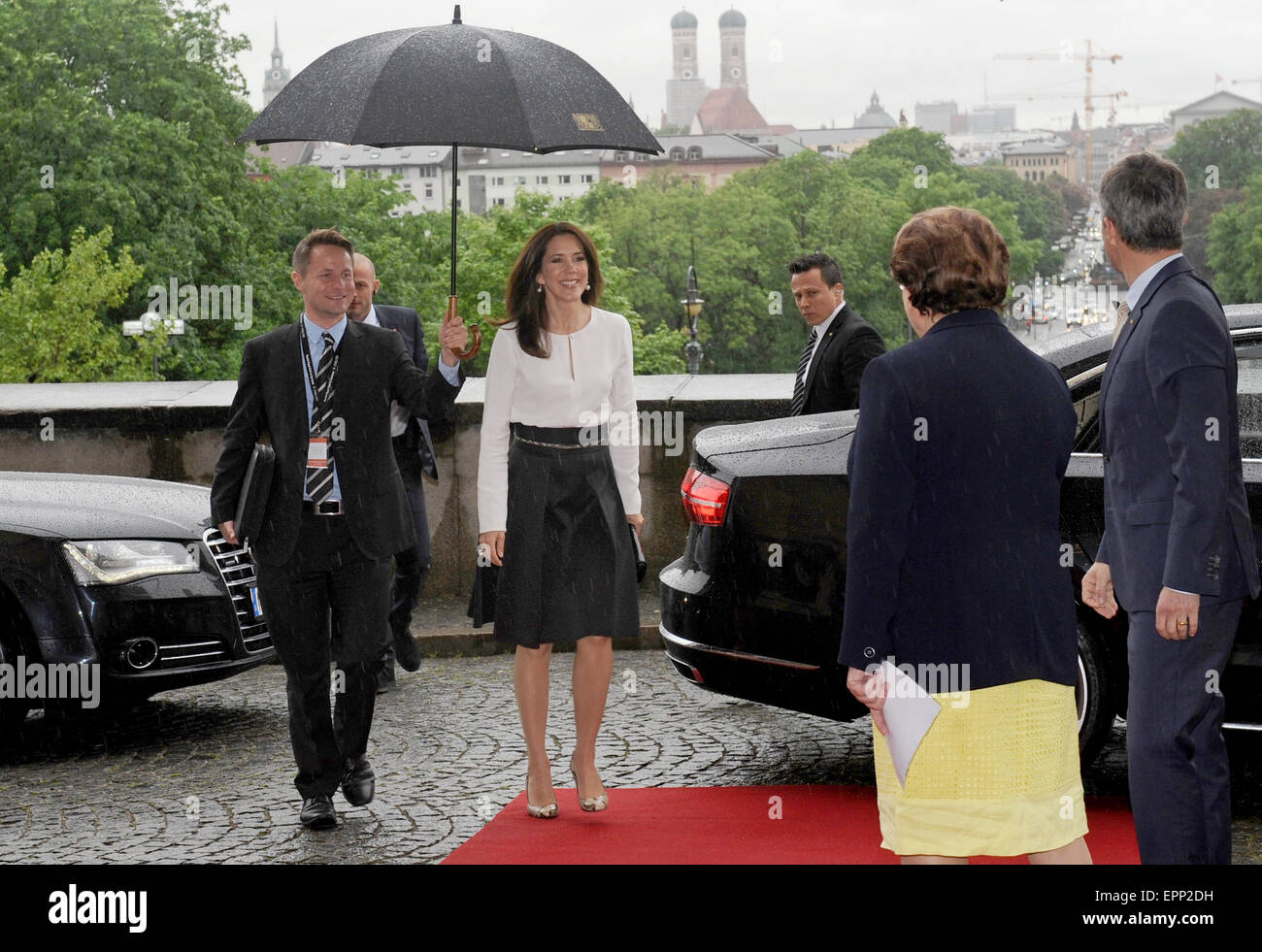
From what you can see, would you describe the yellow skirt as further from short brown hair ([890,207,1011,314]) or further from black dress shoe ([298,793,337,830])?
black dress shoe ([298,793,337,830])

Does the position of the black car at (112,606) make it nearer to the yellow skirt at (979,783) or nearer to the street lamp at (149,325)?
the yellow skirt at (979,783)

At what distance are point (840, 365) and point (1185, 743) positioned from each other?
10.1 ft

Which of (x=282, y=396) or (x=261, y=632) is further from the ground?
(x=282, y=396)

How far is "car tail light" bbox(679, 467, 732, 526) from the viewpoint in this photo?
5316 mm

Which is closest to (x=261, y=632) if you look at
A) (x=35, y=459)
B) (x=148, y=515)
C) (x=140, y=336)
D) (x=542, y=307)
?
(x=148, y=515)

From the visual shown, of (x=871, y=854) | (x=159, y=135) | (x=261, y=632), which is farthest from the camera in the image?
(x=159, y=135)

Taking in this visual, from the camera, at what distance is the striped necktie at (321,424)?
5.07m

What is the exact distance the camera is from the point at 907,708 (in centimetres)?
305

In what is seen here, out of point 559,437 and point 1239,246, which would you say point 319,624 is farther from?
point 1239,246

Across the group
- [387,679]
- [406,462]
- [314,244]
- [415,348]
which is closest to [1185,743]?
[314,244]

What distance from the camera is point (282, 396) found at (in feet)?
16.7

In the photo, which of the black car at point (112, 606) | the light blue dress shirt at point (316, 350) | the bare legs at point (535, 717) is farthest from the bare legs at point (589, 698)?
the black car at point (112, 606)

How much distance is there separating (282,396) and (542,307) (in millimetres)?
843

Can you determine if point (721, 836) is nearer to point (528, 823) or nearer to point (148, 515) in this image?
point (528, 823)
